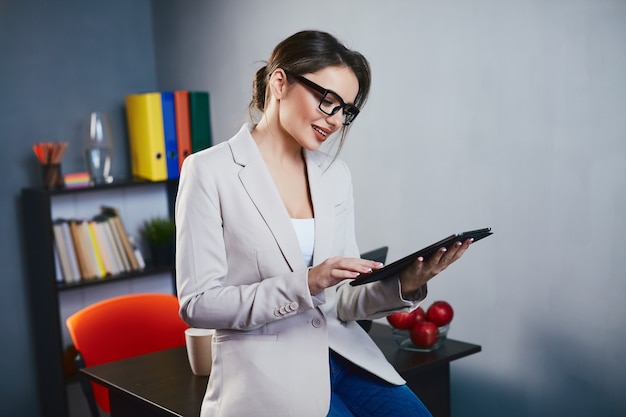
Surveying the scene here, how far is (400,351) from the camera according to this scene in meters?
2.17

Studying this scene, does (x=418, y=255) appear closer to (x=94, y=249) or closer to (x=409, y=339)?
(x=409, y=339)

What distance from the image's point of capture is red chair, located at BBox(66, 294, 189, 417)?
2.65 metres

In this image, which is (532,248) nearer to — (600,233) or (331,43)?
(600,233)

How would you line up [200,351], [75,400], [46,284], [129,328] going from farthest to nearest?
[75,400]
[46,284]
[129,328]
[200,351]

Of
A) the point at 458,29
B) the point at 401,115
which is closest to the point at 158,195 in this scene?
the point at 401,115

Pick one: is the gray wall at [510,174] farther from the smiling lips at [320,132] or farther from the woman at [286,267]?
the smiling lips at [320,132]

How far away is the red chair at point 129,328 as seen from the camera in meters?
2.65

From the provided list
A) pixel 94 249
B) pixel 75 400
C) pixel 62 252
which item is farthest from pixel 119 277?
pixel 75 400

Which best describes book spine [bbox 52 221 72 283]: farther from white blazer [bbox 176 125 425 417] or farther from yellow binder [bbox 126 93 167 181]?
white blazer [bbox 176 125 425 417]

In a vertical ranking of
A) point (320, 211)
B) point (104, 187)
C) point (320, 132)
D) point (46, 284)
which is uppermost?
point (320, 132)

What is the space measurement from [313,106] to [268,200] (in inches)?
9.5

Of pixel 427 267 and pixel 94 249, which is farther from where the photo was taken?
pixel 94 249

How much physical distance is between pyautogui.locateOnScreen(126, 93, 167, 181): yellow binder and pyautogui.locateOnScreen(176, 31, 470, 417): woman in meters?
1.76

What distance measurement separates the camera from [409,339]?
2191 mm
